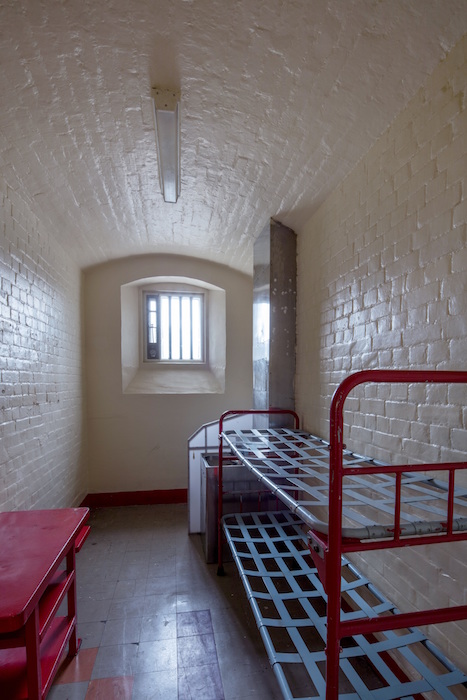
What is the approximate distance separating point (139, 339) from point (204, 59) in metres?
3.97

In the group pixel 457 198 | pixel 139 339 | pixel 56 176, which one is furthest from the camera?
pixel 139 339

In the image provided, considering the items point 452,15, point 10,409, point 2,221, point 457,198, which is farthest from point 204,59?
point 10,409

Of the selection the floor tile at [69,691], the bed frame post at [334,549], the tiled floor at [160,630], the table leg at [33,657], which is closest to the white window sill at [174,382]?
the tiled floor at [160,630]

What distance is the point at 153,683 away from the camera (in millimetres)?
1938

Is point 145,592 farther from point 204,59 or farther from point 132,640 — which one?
point 204,59

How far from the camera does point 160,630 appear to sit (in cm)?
234

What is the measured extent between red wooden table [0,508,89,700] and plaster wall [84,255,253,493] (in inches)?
102

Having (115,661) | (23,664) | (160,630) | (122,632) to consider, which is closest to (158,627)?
(160,630)

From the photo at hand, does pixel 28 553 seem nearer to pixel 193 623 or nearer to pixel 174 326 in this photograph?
pixel 193 623

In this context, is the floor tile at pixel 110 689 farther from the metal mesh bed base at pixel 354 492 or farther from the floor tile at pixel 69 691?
the metal mesh bed base at pixel 354 492

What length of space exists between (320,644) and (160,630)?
1.00 meters

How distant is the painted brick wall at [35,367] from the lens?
2.46m

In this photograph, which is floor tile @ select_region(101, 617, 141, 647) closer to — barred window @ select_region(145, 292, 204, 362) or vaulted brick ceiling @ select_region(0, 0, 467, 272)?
vaulted brick ceiling @ select_region(0, 0, 467, 272)

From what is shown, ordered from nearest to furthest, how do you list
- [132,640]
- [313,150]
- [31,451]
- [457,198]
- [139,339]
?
[457,198], [132,640], [313,150], [31,451], [139,339]
